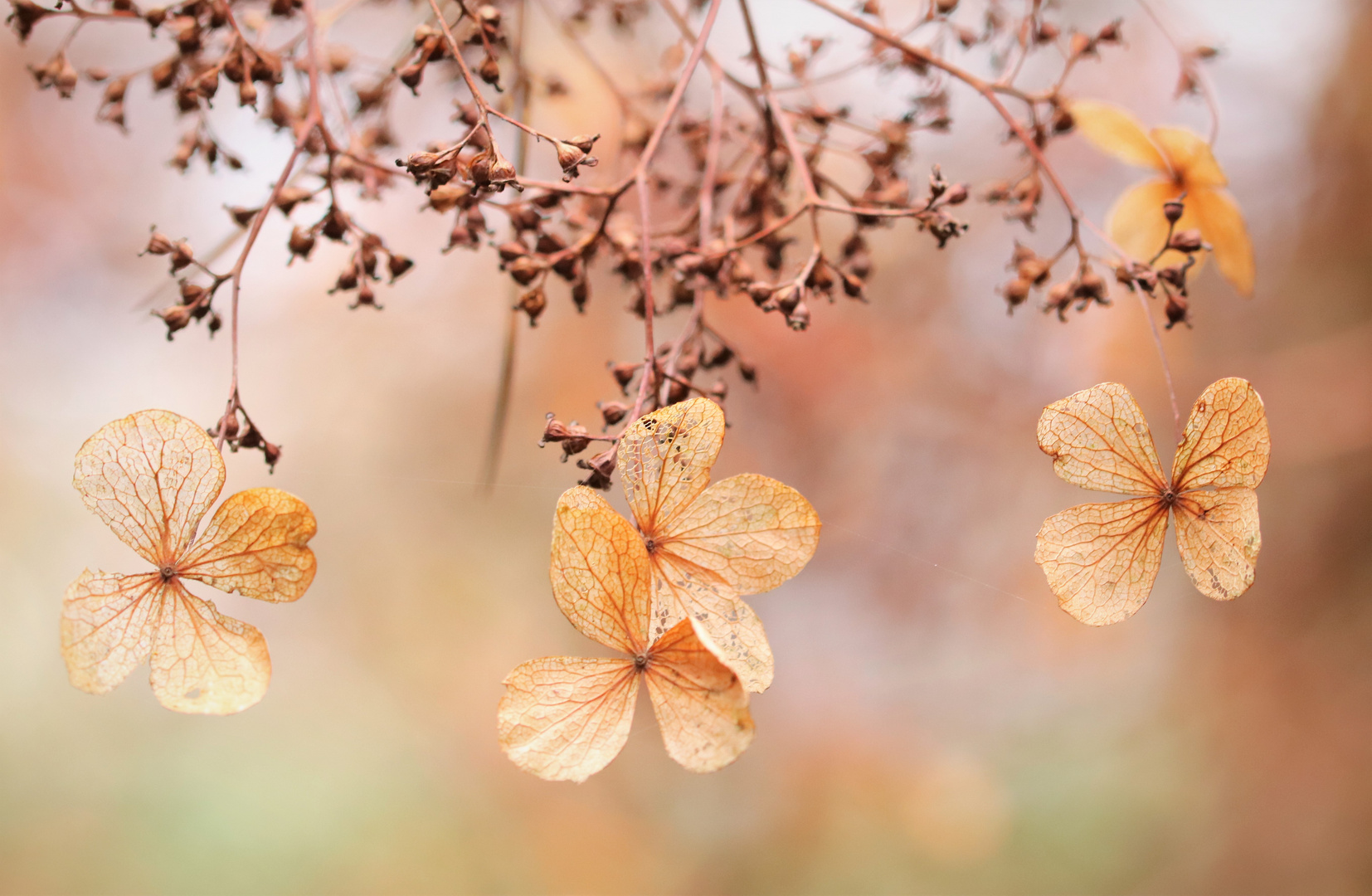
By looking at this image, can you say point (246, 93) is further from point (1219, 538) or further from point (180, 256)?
point (1219, 538)

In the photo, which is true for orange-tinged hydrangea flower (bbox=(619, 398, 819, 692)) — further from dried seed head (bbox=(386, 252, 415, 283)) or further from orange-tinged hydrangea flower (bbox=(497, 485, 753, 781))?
dried seed head (bbox=(386, 252, 415, 283))

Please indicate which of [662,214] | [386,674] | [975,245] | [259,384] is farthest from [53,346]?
[975,245]

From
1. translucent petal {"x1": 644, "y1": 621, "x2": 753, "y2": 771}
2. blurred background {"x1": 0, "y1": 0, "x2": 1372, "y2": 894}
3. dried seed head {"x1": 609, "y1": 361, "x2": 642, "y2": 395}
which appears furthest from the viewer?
blurred background {"x1": 0, "y1": 0, "x2": 1372, "y2": 894}

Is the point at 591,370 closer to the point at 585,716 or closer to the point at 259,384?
the point at 259,384

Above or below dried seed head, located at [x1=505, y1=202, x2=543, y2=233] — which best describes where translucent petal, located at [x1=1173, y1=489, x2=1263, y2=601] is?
below

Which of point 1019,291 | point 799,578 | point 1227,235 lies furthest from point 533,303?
point 799,578

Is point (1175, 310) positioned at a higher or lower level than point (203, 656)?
higher

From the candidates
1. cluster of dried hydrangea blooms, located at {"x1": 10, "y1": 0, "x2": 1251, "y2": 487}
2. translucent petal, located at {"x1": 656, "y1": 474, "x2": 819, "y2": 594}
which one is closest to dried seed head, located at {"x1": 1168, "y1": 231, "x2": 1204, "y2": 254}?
cluster of dried hydrangea blooms, located at {"x1": 10, "y1": 0, "x2": 1251, "y2": 487}
